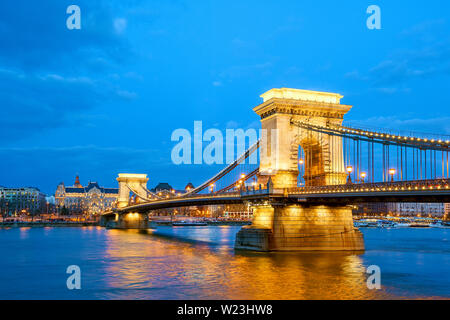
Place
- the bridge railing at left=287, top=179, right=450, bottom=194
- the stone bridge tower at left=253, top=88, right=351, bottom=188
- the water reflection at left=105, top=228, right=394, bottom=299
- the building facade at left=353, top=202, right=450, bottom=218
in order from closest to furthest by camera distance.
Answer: the water reflection at left=105, top=228, right=394, bottom=299 → the bridge railing at left=287, top=179, right=450, bottom=194 → the stone bridge tower at left=253, top=88, right=351, bottom=188 → the building facade at left=353, top=202, right=450, bottom=218

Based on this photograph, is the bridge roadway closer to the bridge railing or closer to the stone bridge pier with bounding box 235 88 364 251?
the bridge railing

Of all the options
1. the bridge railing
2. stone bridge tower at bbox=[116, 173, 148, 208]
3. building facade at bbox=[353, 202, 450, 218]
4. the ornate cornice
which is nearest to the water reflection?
the bridge railing

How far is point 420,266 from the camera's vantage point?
36281 millimetres

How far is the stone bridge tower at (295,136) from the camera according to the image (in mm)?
41688

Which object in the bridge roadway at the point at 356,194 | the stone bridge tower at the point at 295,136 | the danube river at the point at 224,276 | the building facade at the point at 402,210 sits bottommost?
the building facade at the point at 402,210

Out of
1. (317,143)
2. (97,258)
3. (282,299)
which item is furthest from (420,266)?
(97,258)

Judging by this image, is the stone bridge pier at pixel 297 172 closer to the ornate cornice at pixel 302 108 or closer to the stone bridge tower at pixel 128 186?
the ornate cornice at pixel 302 108

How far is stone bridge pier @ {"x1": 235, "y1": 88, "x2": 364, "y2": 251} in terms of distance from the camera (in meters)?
39.4

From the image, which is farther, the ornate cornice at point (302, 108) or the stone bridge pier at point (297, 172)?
the ornate cornice at point (302, 108)

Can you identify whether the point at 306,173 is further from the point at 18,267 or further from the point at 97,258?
the point at 18,267

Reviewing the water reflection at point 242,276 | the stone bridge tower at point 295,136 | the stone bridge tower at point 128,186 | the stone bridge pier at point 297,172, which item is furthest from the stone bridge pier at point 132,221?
the stone bridge tower at point 295,136

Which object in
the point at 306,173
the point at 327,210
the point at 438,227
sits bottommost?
the point at 438,227

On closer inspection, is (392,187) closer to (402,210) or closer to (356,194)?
(356,194)
